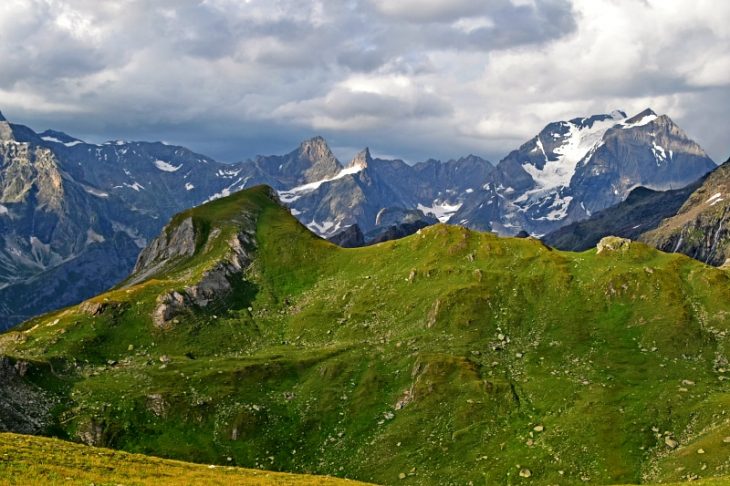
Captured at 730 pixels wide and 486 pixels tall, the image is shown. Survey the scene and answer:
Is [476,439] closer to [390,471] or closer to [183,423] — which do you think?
[390,471]

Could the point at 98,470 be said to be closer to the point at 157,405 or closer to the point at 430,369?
the point at 157,405

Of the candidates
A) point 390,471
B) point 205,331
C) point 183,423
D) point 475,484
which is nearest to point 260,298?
point 205,331

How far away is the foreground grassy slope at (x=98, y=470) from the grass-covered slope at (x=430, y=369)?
40021mm

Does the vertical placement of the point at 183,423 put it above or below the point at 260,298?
below

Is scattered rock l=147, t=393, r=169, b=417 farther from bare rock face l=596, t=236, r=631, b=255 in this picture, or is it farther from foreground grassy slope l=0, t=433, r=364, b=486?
bare rock face l=596, t=236, r=631, b=255

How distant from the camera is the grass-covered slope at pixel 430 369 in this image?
101 metres

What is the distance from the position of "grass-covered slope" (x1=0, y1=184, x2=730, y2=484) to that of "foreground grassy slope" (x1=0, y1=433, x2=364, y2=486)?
40021 mm

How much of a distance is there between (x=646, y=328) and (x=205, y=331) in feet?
310

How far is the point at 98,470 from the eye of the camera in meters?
56.9

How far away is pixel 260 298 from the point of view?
569ft

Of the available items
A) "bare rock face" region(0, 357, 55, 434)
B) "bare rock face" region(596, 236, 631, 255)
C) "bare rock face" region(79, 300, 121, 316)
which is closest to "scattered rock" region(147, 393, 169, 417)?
"bare rock face" region(0, 357, 55, 434)

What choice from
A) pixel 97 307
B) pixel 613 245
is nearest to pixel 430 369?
pixel 613 245

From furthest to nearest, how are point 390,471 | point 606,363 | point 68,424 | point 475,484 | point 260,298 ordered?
point 260,298
point 606,363
point 68,424
point 390,471
point 475,484

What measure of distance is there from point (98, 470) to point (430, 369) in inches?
2911
